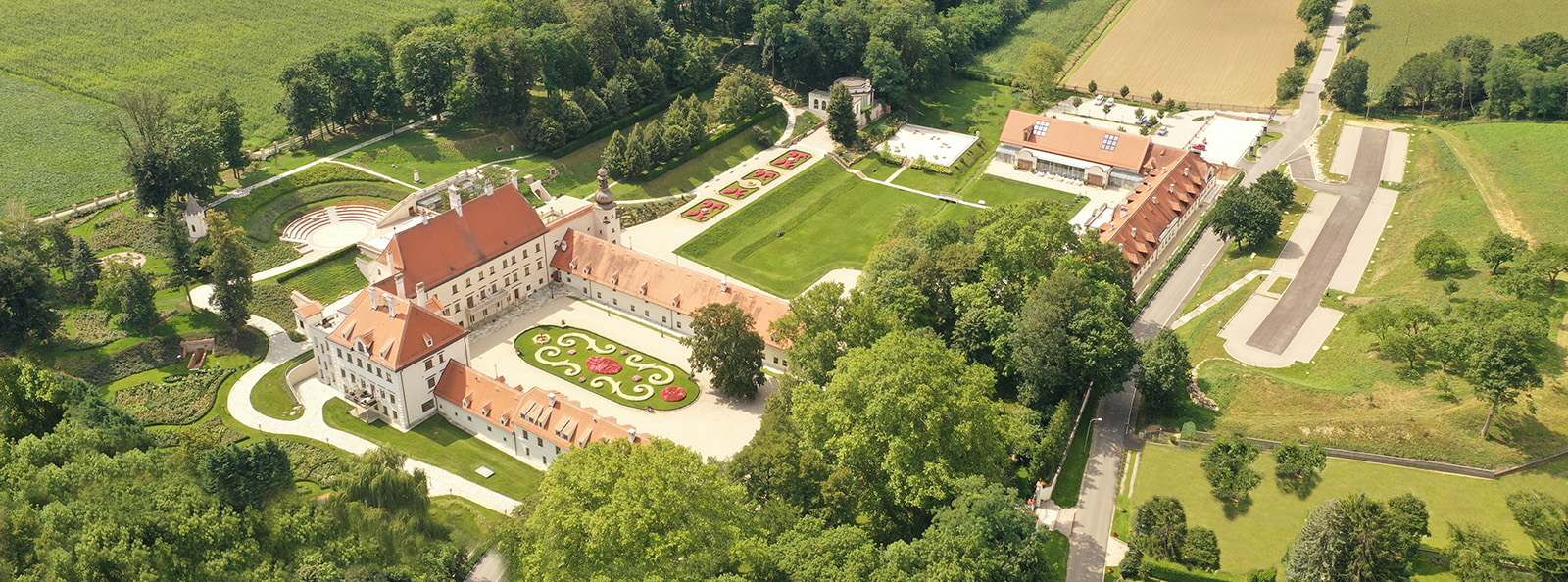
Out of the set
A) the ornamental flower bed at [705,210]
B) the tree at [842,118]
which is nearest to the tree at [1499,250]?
the tree at [842,118]

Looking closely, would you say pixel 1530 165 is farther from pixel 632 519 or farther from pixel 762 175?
pixel 632 519

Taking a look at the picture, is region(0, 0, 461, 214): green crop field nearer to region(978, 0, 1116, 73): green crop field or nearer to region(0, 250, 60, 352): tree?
region(0, 250, 60, 352): tree

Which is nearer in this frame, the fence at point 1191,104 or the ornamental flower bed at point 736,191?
the ornamental flower bed at point 736,191

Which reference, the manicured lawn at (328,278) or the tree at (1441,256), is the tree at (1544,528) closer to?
the tree at (1441,256)

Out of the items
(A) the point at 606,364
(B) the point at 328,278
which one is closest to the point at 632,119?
(B) the point at 328,278

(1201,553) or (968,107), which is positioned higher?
(1201,553)
